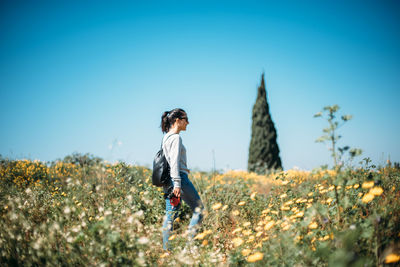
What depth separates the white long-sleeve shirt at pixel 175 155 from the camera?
9.89 feet

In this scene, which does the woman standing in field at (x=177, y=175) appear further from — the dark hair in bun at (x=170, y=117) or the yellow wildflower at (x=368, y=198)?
the yellow wildflower at (x=368, y=198)

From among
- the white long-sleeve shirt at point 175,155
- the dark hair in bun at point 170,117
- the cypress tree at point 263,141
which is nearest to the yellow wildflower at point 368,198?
the white long-sleeve shirt at point 175,155

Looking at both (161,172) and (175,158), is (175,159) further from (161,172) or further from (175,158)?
(161,172)

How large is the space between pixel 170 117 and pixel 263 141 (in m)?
13.9

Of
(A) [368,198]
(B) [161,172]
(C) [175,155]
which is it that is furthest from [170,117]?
(A) [368,198]

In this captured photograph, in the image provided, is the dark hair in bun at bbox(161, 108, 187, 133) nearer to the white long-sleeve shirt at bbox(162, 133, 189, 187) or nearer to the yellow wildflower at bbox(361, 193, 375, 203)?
the white long-sleeve shirt at bbox(162, 133, 189, 187)

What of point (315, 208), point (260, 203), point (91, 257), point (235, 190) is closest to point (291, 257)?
point (315, 208)

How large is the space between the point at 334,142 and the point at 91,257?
7.86 feet

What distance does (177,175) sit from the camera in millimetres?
3004

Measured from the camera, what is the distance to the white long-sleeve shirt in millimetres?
3016

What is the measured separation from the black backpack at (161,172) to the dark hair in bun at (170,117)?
545 mm

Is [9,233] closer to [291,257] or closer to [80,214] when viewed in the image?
[80,214]

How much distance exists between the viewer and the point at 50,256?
188 cm

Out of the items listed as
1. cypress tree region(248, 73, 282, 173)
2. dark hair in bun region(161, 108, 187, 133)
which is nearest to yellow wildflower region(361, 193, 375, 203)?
dark hair in bun region(161, 108, 187, 133)
